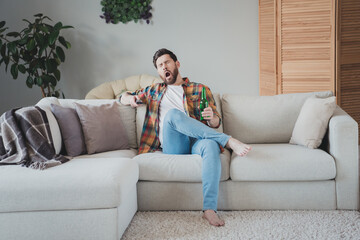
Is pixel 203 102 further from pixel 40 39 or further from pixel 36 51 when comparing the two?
pixel 36 51

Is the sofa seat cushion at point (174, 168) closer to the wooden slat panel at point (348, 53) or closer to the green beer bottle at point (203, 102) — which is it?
the green beer bottle at point (203, 102)

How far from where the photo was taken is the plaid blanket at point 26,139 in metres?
2.88

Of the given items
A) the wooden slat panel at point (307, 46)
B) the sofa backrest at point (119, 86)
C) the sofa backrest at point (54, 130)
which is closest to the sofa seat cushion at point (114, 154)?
the sofa backrest at point (54, 130)

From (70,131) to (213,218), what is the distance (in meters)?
1.22

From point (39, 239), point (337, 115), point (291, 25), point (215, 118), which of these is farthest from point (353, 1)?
point (39, 239)

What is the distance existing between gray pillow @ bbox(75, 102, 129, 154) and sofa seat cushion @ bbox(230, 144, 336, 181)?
0.92 m

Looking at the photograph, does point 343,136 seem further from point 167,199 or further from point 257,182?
point 167,199

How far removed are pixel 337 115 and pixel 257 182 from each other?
2.44ft

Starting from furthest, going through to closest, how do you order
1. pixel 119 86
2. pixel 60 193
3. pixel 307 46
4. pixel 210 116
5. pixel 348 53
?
pixel 119 86, pixel 307 46, pixel 348 53, pixel 210 116, pixel 60 193

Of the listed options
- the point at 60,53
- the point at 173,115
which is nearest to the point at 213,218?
the point at 173,115

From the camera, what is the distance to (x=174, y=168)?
2.96 metres

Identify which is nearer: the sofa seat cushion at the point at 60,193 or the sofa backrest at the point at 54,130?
the sofa seat cushion at the point at 60,193

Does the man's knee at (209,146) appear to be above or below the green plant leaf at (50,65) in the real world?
below

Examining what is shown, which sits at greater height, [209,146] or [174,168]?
[209,146]
